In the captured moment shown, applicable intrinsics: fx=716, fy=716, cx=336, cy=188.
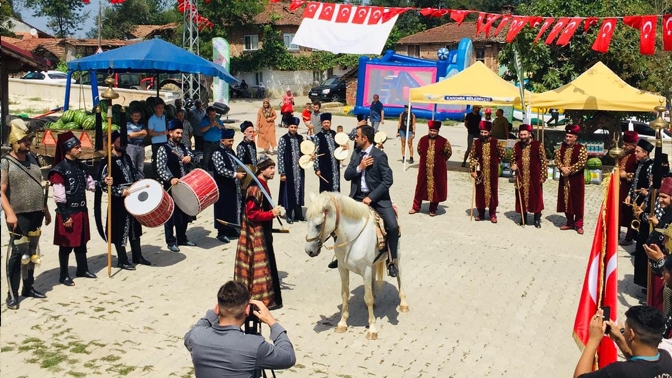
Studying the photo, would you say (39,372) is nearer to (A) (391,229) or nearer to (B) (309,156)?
(A) (391,229)

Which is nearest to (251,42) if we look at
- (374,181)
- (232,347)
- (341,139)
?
(341,139)

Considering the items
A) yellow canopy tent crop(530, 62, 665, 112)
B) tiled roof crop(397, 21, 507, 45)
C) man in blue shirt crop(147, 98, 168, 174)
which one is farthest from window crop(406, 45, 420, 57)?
man in blue shirt crop(147, 98, 168, 174)

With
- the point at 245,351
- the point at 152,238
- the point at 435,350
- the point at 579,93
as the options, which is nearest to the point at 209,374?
the point at 245,351

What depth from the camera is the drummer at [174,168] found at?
393 inches

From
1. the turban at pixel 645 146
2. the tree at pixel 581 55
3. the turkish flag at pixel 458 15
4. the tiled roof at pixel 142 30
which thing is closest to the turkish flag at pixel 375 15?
the turkish flag at pixel 458 15

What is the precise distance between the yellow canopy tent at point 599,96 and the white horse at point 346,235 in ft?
32.5

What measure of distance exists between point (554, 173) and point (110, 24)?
2000 inches

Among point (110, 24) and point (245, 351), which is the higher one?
point (110, 24)

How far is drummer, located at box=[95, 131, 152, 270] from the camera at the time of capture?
917 centimetres

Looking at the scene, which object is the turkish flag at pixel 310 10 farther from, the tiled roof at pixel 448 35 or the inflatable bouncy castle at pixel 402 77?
the tiled roof at pixel 448 35

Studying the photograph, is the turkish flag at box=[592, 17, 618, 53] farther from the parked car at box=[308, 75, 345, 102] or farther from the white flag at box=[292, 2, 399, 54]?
the parked car at box=[308, 75, 345, 102]

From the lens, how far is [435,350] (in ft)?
23.6

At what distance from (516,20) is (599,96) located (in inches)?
127

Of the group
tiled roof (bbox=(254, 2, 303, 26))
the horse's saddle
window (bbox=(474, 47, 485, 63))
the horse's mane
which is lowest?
the horse's saddle
